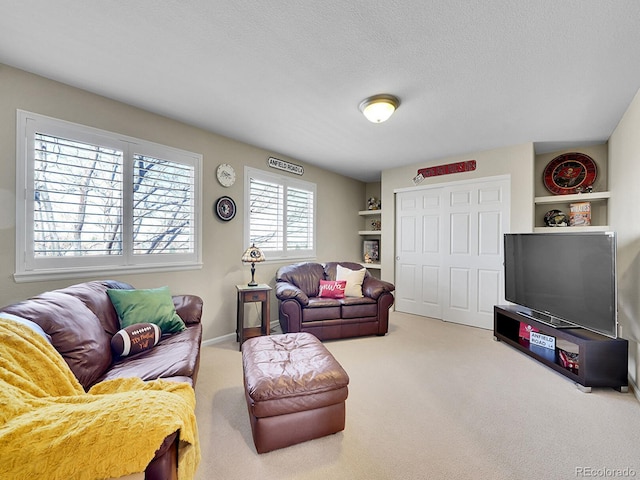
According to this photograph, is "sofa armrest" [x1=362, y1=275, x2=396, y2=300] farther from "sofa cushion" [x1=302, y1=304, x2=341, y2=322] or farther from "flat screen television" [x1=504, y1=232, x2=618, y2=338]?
"flat screen television" [x1=504, y1=232, x2=618, y2=338]

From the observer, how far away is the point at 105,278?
2523 millimetres

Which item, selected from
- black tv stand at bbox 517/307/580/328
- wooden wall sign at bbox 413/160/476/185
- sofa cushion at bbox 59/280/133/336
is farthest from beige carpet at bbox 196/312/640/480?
wooden wall sign at bbox 413/160/476/185

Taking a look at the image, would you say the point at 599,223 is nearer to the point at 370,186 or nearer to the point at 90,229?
the point at 370,186

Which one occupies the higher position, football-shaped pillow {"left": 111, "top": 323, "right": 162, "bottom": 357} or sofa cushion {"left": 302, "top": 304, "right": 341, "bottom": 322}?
football-shaped pillow {"left": 111, "top": 323, "right": 162, "bottom": 357}

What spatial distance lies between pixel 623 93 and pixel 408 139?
1.86 meters

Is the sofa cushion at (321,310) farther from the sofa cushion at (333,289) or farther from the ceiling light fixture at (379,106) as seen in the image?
the ceiling light fixture at (379,106)

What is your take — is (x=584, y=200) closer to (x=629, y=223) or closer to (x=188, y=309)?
(x=629, y=223)

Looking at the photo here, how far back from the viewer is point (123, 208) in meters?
2.61

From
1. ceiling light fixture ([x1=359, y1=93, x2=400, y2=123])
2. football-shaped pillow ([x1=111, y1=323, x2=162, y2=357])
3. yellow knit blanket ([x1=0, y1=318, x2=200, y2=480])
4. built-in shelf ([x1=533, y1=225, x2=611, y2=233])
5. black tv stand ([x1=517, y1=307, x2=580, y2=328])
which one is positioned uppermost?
ceiling light fixture ([x1=359, y1=93, x2=400, y2=123])

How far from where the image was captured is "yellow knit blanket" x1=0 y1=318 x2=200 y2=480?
0.78m

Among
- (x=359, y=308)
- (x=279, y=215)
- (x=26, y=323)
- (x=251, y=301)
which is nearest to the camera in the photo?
(x=26, y=323)

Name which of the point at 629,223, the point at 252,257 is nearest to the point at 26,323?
the point at 252,257

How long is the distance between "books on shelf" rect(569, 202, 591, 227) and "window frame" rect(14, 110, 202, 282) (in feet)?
15.6

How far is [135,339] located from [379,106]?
267 cm
